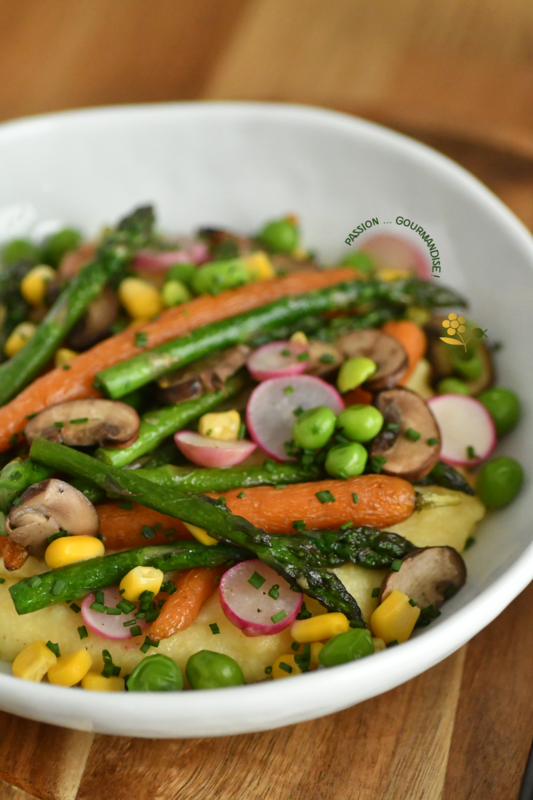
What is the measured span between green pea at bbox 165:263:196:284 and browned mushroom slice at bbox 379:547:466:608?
263 cm

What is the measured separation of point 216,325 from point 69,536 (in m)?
1.69

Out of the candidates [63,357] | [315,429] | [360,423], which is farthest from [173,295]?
[360,423]

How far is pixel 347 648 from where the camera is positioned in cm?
313

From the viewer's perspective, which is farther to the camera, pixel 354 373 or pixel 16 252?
pixel 16 252

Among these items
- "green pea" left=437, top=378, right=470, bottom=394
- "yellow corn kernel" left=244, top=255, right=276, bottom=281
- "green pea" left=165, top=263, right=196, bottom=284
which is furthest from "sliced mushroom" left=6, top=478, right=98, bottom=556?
"green pea" left=437, top=378, right=470, bottom=394

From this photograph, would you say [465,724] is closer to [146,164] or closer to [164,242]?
[164,242]

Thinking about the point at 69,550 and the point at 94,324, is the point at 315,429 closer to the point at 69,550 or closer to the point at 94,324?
the point at 69,550

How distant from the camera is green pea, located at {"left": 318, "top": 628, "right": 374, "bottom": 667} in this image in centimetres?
312

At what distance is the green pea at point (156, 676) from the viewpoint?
311 cm

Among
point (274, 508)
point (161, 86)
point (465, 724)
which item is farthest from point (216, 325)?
point (161, 86)

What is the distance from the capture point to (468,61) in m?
7.03

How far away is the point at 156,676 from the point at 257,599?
23.9 inches

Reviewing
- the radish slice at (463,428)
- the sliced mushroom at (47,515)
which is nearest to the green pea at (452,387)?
the radish slice at (463,428)

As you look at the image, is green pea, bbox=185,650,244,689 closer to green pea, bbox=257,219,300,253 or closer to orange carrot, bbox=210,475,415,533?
orange carrot, bbox=210,475,415,533
